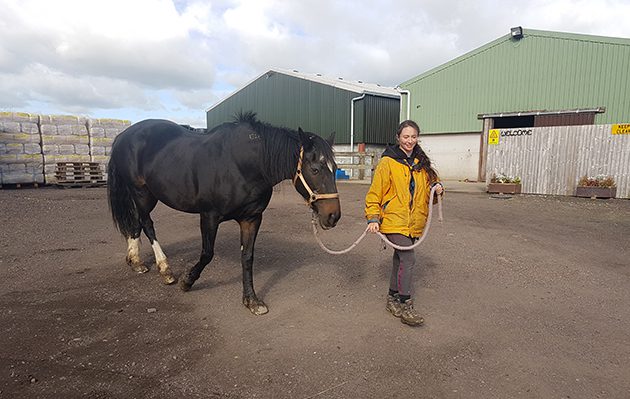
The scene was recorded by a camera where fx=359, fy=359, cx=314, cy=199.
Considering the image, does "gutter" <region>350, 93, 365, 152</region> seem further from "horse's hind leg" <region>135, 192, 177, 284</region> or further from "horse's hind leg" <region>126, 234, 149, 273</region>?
"horse's hind leg" <region>126, 234, 149, 273</region>

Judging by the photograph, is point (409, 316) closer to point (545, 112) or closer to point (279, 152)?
point (279, 152)

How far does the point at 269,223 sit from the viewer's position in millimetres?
7781

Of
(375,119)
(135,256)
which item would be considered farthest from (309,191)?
(375,119)

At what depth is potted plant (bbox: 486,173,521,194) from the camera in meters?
12.4

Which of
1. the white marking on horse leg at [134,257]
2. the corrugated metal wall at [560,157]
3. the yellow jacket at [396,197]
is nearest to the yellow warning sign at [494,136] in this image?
the corrugated metal wall at [560,157]

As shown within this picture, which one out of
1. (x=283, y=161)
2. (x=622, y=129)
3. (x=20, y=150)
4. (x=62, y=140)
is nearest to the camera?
(x=283, y=161)

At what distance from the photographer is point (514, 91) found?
16.4m

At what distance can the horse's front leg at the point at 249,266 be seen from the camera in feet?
11.3

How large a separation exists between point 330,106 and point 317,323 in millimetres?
21421

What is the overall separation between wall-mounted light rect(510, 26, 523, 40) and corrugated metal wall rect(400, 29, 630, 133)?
0.16 meters

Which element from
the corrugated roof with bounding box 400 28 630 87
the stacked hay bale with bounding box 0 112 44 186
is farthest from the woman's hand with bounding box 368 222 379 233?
the corrugated roof with bounding box 400 28 630 87

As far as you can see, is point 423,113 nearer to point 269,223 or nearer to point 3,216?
point 269,223

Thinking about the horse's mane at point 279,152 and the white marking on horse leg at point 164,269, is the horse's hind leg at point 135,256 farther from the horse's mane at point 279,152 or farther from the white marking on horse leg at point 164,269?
the horse's mane at point 279,152

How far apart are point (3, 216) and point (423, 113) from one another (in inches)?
717
